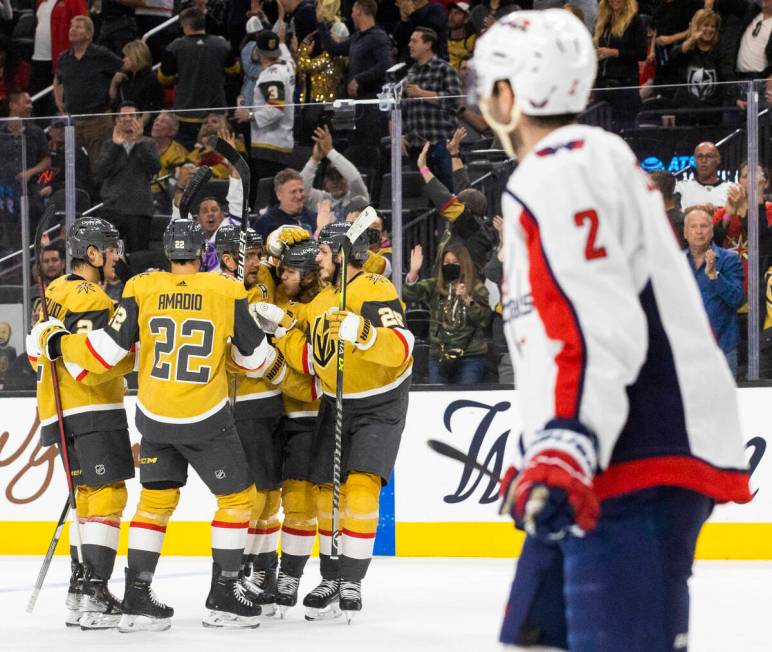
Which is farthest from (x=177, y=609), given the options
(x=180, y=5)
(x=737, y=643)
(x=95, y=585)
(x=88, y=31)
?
(x=180, y=5)

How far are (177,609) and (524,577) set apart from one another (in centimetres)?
389

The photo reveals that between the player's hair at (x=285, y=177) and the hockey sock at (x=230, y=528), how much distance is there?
8.35ft

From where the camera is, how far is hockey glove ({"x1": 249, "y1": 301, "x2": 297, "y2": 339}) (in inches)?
214

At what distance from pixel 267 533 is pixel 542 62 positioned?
390cm

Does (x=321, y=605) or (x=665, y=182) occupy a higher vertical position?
(x=665, y=182)

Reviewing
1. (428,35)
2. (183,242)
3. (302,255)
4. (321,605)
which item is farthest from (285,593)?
(428,35)

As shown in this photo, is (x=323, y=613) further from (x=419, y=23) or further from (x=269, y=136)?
(x=419, y=23)

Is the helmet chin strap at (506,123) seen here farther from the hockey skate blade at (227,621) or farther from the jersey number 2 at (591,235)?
the hockey skate blade at (227,621)

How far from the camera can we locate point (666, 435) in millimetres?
1958

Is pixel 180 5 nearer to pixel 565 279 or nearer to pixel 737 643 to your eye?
pixel 737 643

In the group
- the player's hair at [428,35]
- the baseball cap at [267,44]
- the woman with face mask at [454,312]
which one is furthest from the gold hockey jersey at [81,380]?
the baseball cap at [267,44]

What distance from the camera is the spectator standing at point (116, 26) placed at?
10.5m

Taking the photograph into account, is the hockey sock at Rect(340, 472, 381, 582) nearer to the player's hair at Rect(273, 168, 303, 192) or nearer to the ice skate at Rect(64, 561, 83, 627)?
the ice skate at Rect(64, 561, 83, 627)

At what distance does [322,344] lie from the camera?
5.43 meters
